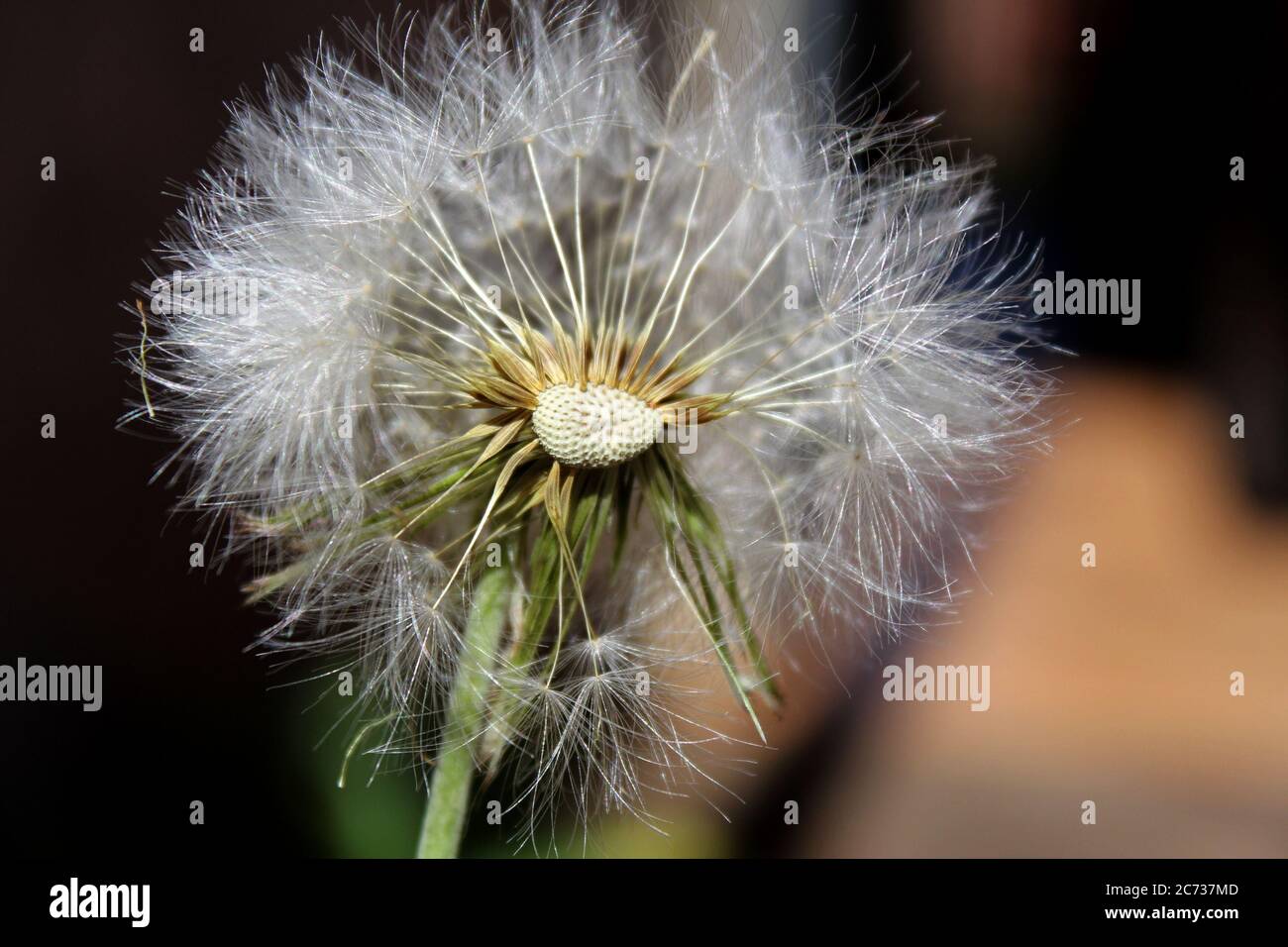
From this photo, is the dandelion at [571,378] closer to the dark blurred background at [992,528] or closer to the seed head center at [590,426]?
the seed head center at [590,426]

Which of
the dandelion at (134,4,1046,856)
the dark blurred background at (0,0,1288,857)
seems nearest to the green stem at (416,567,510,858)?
the dandelion at (134,4,1046,856)

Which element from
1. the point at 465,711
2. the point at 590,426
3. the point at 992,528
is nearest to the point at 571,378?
the point at 590,426

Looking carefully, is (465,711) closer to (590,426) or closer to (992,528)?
(590,426)

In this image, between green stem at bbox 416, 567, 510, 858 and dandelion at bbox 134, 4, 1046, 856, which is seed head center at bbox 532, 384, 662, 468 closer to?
dandelion at bbox 134, 4, 1046, 856

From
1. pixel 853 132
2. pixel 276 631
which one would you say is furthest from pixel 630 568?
pixel 853 132
